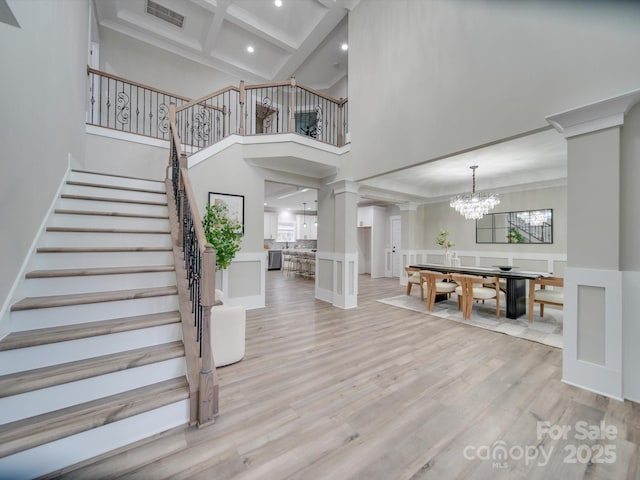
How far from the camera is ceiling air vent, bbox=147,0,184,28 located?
16.8ft

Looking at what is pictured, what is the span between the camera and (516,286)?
13.8ft

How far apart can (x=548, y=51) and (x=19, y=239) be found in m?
4.72

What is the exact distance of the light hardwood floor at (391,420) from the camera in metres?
1.39

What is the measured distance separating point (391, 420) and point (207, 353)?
1.34 m

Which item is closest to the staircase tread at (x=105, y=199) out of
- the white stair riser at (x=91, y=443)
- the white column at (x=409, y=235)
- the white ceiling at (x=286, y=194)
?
the white stair riser at (x=91, y=443)

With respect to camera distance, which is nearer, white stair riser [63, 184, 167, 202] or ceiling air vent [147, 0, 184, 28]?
white stair riser [63, 184, 167, 202]

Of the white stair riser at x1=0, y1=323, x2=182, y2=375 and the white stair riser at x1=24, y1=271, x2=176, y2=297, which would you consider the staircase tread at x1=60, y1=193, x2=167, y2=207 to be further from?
the white stair riser at x1=0, y1=323, x2=182, y2=375

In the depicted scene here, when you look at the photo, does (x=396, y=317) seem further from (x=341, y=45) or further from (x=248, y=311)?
(x=341, y=45)

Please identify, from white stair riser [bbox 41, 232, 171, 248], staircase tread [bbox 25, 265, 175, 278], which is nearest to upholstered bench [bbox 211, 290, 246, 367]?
staircase tread [bbox 25, 265, 175, 278]

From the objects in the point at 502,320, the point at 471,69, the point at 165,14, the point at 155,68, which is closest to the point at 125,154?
the point at 155,68

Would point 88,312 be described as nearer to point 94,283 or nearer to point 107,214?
point 94,283

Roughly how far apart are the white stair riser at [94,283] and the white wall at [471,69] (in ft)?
11.3

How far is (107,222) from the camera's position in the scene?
2740 millimetres

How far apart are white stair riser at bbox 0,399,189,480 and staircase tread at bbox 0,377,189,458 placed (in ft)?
0.13
